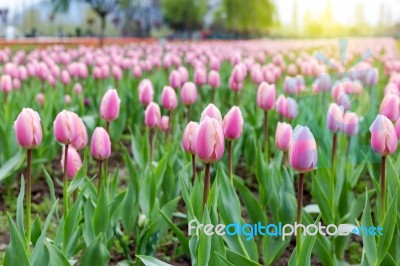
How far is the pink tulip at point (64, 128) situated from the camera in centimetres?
219

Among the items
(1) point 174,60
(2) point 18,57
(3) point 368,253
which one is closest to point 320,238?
(3) point 368,253

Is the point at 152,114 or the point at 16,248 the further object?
the point at 152,114

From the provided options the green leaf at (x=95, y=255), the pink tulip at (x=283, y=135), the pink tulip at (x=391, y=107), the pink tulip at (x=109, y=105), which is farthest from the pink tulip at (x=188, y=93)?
the green leaf at (x=95, y=255)

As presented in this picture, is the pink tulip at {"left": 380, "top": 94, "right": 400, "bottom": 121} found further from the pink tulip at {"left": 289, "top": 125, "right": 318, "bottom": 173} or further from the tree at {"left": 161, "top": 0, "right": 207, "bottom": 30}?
the tree at {"left": 161, "top": 0, "right": 207, "bottom": 30}

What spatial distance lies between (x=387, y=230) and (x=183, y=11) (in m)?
66.4

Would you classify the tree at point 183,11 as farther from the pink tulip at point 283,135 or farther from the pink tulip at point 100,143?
the pink tulip at point 100,143

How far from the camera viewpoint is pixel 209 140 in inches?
71.2

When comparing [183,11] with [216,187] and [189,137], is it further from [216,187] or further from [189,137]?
[216,187]

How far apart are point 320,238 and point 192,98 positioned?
1.29 m

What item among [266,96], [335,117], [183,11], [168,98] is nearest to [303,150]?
[335,117]

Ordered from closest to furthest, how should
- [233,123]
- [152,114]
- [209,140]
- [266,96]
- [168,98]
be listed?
1. [209,140]
2. [233,123]
3. [152,114]
4. [266,96]
5. [168,98]

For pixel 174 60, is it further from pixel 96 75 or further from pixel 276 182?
pixel 276 182

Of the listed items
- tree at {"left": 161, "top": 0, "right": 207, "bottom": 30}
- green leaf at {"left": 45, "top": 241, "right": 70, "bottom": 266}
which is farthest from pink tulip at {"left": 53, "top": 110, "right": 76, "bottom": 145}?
tree at {"left": 161, "top": 0, "right": 207, "bottom": 30}

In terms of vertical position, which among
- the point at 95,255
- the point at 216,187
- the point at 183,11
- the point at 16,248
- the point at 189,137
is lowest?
the point at 95,255
